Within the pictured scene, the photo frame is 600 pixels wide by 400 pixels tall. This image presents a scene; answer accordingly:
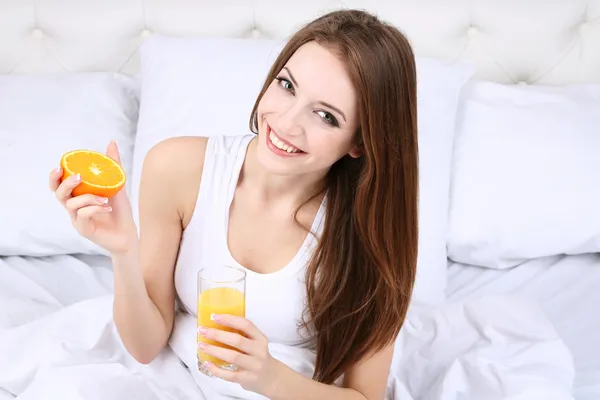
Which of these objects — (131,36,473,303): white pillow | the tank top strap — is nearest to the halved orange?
the tank top strap

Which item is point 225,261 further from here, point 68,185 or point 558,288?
point 558,288

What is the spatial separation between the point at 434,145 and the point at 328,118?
2.47ft

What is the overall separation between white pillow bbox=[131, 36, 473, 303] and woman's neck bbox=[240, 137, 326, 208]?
1.54 feet

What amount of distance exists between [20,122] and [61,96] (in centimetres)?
13

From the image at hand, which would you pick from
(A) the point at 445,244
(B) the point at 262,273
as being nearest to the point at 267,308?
(B) the point at 262,273

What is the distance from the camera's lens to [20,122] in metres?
1.97

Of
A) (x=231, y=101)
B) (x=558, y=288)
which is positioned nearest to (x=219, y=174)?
(x=231, y=101)

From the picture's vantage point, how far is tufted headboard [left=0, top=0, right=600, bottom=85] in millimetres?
2205

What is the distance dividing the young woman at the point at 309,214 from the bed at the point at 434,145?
97mm

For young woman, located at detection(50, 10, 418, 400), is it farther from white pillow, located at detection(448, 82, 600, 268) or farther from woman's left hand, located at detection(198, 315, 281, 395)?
white pillow, located at detection(448, 82, 600, 268)

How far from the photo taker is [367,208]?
1.40 meters

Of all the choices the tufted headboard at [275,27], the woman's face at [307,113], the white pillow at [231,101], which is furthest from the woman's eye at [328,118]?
the tufted headboard at [275,27]

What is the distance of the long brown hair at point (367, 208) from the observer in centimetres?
128

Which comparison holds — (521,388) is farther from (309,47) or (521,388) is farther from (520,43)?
(520,43)
